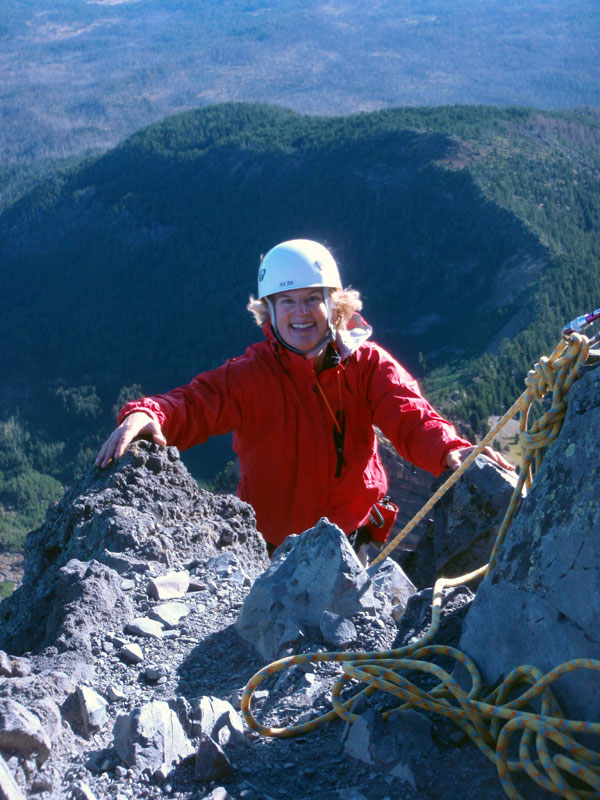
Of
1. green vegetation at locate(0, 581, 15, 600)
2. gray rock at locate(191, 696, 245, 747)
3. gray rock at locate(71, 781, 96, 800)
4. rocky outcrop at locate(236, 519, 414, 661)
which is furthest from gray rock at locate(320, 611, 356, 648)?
green vegetation at locate(0, 581, 15, 600)

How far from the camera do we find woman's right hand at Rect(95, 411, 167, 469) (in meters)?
4.68

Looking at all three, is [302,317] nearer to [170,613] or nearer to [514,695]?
[170,613]

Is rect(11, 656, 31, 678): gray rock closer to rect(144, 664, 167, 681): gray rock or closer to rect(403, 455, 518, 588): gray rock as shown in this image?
rect(144, 664, 167, 681): gray rock

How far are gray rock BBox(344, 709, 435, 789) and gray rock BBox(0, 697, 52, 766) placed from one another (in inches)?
37.8

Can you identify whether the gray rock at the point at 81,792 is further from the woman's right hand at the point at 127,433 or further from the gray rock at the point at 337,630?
the woman's right hand at the point at 127,433

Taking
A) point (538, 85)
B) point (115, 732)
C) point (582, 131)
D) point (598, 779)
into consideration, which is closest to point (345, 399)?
point (115, 732)

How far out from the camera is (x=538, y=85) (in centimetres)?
16012

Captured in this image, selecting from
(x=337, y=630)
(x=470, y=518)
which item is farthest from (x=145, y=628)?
(x=470, y=518)

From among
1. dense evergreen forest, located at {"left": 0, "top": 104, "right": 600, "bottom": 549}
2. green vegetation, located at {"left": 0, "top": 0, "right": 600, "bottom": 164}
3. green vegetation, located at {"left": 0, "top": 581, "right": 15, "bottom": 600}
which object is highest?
green vegetation, located at {"left": 0, "top": 0, "right": 600, "bottom": 164}

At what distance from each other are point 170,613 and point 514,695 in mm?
1669

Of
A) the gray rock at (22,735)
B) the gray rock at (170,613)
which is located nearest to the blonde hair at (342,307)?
the gray rock at (170,613)

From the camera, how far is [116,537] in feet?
14.5

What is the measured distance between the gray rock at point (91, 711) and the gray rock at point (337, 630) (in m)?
0.89

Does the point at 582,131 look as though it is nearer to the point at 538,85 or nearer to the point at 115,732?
the point at 538,85
